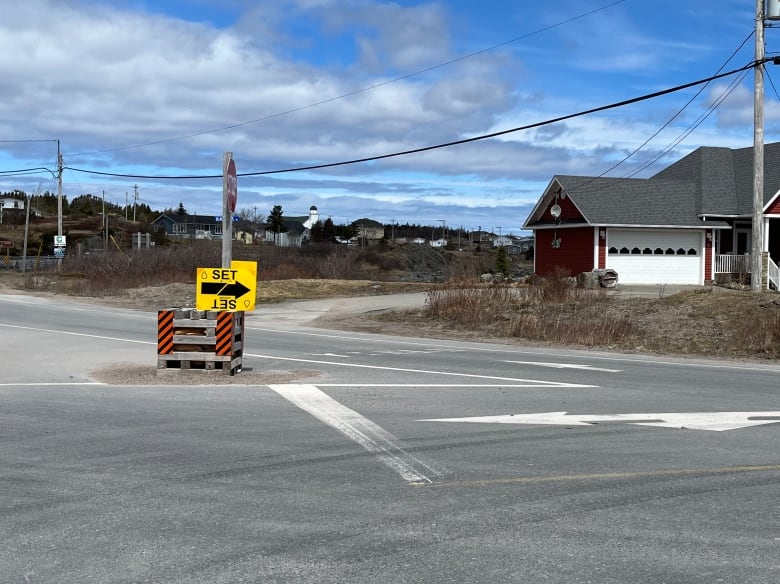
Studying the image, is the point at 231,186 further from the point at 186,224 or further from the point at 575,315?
the point at 186,224

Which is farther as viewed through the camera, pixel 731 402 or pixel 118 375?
pixel 118 375

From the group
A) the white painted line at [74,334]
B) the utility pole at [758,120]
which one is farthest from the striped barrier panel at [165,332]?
the utility pole at [758,120]

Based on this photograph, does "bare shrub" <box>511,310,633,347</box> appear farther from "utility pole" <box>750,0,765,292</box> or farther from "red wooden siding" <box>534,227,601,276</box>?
"red wooden siding" <box>534,227,601,276</box>

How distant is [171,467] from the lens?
742 cm

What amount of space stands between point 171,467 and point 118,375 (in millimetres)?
6596

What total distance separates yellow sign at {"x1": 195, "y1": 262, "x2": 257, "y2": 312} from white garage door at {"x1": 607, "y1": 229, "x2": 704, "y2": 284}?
26.1 metres

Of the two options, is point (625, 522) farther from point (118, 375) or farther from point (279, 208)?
point (279, 208)

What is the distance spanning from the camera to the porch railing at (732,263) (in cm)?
3781

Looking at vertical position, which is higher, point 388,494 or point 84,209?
point 84,209

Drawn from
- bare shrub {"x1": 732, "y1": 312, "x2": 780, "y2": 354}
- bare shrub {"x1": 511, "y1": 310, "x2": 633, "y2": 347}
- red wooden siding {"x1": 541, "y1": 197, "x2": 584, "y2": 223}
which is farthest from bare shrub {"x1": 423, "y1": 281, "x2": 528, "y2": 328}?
red wooden siding {"x1": 541, "y1": 197, "x2": 584, "y2": 223}

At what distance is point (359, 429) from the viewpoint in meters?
9.16

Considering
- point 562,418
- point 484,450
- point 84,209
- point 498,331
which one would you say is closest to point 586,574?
point 484,450

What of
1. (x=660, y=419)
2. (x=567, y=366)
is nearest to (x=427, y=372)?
(x=567, y=366)

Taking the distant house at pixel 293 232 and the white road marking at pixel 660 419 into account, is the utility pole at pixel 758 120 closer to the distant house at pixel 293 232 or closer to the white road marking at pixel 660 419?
the white road marking at pixel 660 419
